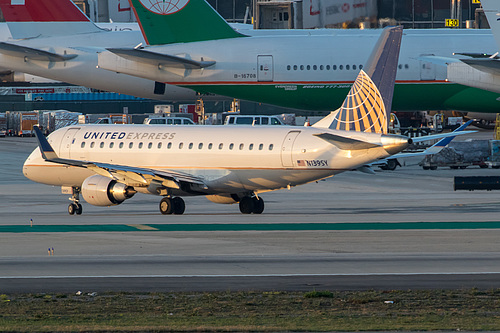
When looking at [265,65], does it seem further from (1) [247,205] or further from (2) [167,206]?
(2) [167,206]

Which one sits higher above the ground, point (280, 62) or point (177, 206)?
point (280, 62)

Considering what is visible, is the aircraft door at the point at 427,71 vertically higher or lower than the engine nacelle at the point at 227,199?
higher

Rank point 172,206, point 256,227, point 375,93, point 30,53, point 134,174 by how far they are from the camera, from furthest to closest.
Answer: point 30,53, point 172,206, point 134,174, point 375,93, point 256,227

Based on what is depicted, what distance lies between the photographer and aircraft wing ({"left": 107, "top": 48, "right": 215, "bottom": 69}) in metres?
55.7

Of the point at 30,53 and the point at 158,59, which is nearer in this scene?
the point at 158,59

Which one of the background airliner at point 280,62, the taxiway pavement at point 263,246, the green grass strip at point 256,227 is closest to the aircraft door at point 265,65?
the background airliner at point 280,62

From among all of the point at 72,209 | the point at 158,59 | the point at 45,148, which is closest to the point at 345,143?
the point at 72,209

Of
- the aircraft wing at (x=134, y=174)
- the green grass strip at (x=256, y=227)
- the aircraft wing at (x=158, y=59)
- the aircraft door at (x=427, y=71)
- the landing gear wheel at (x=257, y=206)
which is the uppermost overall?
the aircraft wing at (x=158, y=59)

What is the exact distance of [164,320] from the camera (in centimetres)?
1656

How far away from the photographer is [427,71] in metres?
56.6

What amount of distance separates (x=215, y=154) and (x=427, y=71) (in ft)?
79.3

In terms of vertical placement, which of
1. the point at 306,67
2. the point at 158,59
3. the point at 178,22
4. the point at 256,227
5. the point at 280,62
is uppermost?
the point at 178,22

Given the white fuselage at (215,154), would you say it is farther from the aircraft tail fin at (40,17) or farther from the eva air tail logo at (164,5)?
the aircraft tail fin at (40,17)

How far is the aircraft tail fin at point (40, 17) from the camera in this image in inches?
2500
